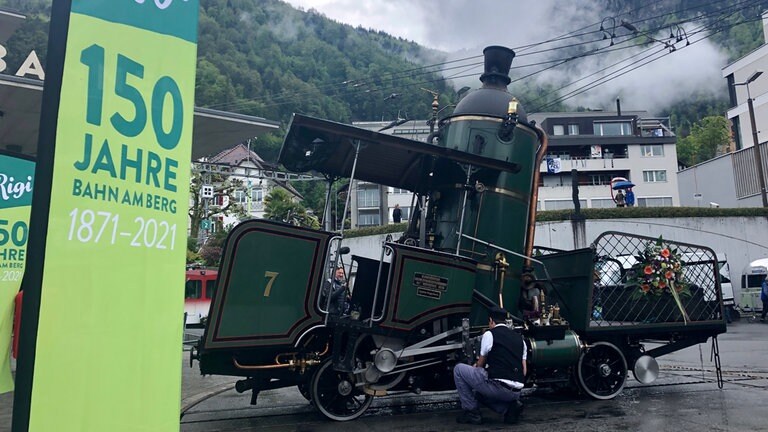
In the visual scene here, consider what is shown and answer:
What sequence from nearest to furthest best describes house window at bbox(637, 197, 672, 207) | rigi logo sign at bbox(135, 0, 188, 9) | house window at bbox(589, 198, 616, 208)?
rigi logo sign at bbox(135, 0, 188, 9) → house window at bbox(589, 198, 616, 208) → house window at bbox(637, 197, 672, 207)

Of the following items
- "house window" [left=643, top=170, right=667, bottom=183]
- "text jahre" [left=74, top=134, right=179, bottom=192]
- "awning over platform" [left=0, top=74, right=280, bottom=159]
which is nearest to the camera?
"text jahre" [left=74, top=134, right=179, bottom=192]

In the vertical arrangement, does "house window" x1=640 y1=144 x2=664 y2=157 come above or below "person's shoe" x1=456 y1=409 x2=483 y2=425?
above

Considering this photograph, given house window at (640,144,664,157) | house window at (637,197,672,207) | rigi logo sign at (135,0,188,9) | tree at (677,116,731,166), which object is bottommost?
rigi logo sign at (135,0,188,9)

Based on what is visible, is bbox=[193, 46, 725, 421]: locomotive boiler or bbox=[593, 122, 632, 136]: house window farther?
bbox=[593, 122, 632, 136]: house window

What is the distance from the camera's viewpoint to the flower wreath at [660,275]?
8078 mm

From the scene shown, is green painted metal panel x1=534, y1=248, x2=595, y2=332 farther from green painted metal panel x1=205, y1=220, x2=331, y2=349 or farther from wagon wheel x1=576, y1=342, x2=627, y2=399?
green painted metal panel x1=205, y1=220, x2=331, y2=349

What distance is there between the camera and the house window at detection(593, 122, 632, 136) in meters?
53.0

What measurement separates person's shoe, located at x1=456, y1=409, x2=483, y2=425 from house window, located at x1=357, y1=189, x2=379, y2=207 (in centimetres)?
4759

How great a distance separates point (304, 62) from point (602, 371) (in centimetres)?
8540

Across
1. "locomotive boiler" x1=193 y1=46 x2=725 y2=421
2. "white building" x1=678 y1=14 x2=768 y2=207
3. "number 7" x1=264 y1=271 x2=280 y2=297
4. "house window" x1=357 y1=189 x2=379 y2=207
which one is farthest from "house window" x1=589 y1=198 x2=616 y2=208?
"number 7" x1=264 y1=271 x2=280 y2=297

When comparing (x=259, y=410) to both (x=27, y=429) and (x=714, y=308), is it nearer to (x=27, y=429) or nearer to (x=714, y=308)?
(x=27, y=429)

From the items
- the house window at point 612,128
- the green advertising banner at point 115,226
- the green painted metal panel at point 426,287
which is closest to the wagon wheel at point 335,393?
the green painted metal panel at point 426,287

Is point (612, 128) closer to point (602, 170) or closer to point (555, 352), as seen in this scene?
point (602, 170)

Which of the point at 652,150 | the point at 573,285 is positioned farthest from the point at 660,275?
the point at 652,150
